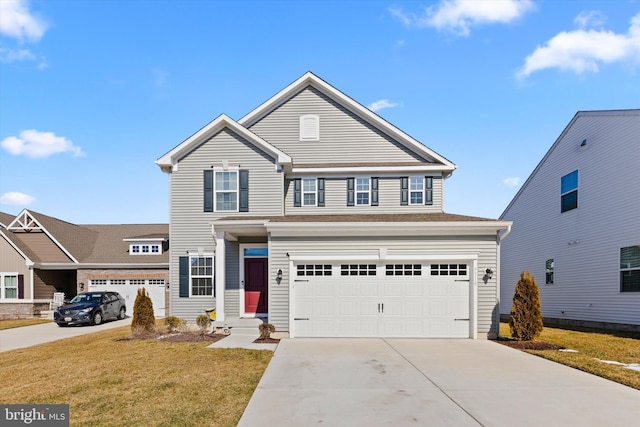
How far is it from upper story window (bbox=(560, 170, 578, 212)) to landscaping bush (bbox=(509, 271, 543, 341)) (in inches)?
330

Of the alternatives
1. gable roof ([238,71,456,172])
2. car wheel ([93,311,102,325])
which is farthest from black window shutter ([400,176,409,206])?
car wheel ([93,311,102,325])

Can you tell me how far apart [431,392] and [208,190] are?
441 inches

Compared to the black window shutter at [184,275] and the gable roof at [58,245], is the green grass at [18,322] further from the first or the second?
the black window shutter at [184,275]

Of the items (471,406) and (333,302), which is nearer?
(471,406)

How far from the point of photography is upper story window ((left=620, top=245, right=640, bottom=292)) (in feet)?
48.1

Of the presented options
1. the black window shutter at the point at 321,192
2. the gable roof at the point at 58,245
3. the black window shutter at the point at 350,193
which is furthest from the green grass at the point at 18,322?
the black window shutter at the point at 350,193

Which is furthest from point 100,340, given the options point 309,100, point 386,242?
point 309,100

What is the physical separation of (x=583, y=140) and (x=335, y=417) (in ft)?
57.8

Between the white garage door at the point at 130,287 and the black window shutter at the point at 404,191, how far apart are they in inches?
580

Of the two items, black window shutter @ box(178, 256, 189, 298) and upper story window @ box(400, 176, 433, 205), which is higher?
upper story window @ box(400, 176, 433, 205)

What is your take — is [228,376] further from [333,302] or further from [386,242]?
[386,242]

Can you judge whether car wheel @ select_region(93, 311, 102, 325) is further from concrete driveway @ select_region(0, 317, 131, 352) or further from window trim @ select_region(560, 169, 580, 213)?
window trim @ select_region(560, 169, 580, 213)

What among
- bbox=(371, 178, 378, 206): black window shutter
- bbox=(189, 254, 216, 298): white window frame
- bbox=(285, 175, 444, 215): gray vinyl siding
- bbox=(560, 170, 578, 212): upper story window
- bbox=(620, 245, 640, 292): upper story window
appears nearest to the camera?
bbox=(620, 245, 640, 292): upper story window

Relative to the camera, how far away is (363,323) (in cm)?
1255
